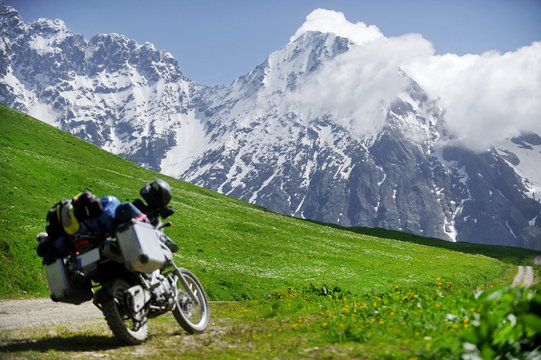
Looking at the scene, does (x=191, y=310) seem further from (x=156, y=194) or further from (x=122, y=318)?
(x=156, y=194)

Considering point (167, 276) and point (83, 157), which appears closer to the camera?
point (167, 276)

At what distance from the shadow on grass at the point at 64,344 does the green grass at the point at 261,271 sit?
52 millimetres

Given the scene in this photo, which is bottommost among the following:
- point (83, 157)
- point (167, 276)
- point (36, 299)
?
point (36, 299)

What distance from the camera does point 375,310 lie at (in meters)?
10.9

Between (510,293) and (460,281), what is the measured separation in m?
39.1

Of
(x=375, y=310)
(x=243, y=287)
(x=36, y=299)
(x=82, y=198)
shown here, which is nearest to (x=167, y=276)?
(x=82, y=198)

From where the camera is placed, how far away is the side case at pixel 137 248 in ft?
30.7

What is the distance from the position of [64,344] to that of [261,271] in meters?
24.4

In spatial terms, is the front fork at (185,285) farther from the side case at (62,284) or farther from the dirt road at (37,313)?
the dirt road at (37,313)

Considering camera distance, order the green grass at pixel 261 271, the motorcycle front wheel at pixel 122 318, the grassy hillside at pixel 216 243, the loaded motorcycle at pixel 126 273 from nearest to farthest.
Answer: the green grass at pixel 261 271 < the motorcycle front wheel at pixel 122 318 < the loaded motorcycle at pixel 126 273 < the grassy hillside at pixel 216 243

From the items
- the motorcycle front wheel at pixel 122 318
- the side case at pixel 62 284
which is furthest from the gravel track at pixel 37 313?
the motorcycle front wheel at pixel 122 318

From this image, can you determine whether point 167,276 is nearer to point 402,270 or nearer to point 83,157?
point 402,270

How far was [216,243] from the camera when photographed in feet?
132

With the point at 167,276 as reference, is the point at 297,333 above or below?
below
